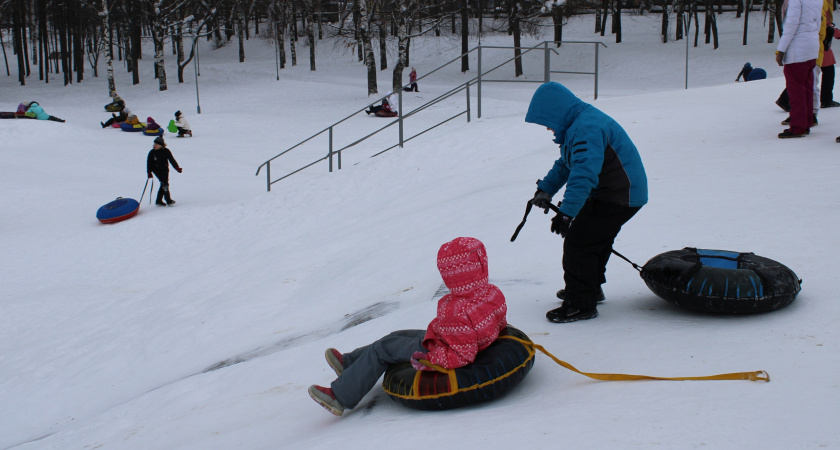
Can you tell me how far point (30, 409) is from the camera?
17.9 ft

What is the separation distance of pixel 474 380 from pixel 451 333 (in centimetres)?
23

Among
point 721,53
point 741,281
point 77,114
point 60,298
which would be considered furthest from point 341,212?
point 721,53

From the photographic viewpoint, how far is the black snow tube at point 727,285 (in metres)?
3.52

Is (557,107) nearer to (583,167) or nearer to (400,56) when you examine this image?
(583,167)

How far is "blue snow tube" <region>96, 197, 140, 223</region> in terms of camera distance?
11.9m

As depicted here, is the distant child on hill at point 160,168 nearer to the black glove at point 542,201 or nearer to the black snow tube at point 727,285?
the black glove at point 542,201

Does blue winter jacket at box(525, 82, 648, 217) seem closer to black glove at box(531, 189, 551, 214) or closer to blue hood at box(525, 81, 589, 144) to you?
blue hood at box(525, 81, 589, 144)

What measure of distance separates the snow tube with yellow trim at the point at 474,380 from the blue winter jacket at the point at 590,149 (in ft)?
2.68

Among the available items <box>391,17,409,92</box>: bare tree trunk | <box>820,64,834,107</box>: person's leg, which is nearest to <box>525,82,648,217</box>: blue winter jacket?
<box>820,64,834,107</box>: person's leg

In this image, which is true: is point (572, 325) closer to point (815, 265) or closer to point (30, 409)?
point (815, 265)

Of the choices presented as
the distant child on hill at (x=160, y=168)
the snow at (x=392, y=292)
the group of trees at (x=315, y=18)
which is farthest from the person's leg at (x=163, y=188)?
the group of trees at (x=315, y=18)

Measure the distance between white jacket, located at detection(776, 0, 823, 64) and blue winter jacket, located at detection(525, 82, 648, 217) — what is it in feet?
14.8

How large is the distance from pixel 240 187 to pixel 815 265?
11.8 meters

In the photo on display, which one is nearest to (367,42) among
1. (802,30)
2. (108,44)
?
(108,44)
